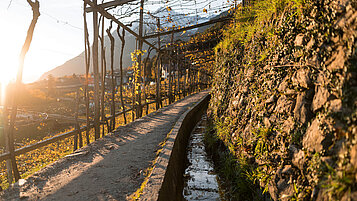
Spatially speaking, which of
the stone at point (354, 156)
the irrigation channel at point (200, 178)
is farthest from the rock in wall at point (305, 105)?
the irrigation channel at point (200, 178)

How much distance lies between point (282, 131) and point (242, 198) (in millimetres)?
1523

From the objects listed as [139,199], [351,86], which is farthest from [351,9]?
[139,199]

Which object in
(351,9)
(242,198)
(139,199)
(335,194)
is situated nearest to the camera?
(335,194)

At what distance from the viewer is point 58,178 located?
288 cm

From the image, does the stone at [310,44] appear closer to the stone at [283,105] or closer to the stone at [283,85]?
the stone at [283,85]

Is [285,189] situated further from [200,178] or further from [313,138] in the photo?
[200,178]

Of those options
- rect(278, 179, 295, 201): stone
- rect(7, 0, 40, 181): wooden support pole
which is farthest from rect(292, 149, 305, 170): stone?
rect(7, 0, 40, 181): wooden support pole

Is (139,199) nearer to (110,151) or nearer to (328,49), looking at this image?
(110,151)

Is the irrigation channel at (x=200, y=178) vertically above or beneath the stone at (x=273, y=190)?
beneath

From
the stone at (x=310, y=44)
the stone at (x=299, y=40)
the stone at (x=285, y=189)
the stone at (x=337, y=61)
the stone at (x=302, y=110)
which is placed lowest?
the stone at (x=285, y=189)

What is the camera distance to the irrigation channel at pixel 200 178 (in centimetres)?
370

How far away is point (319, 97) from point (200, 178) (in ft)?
10.6

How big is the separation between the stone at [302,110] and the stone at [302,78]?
0.31 ft

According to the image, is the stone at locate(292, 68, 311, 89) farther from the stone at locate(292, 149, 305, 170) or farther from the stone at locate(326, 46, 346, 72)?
the stone at locate(292, 149, 305, 170)
